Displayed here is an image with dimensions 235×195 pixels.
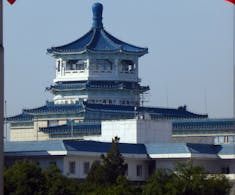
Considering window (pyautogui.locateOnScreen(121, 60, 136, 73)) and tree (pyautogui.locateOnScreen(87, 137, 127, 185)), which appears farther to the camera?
window (pyautogui.locateOnScreen(121, 60, 136, 73))

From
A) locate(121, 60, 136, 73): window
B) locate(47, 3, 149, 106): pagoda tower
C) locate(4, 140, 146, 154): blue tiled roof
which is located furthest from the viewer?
locate(121, 60, 136, 73): window

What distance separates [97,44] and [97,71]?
2027 millimetres

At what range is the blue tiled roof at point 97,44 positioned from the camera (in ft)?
288

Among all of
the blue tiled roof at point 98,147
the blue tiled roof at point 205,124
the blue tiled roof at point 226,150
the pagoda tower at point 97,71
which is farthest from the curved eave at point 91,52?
the blue tiled roof at point 98,147

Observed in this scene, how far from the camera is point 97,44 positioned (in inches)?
3499

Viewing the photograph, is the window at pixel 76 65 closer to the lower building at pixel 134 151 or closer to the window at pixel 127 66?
the window at pixel 127 66

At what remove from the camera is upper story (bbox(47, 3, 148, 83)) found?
288 ft

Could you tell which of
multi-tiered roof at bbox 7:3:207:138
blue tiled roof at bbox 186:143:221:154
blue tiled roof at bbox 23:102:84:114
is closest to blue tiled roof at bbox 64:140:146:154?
blue tiled roof at bbox 186:143:221:154

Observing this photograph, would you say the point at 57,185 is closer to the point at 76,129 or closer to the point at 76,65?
the point at 76,129

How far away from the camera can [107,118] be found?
82000mm

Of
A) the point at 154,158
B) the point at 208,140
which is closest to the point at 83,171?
the point at 154,158

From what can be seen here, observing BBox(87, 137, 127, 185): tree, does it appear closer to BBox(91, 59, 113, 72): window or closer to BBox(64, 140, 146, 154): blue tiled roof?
BBox(64, 140, 146, 154): blue tiled roof

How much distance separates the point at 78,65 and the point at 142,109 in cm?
973

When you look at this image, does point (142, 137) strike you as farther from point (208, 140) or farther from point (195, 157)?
point (208, 140)
